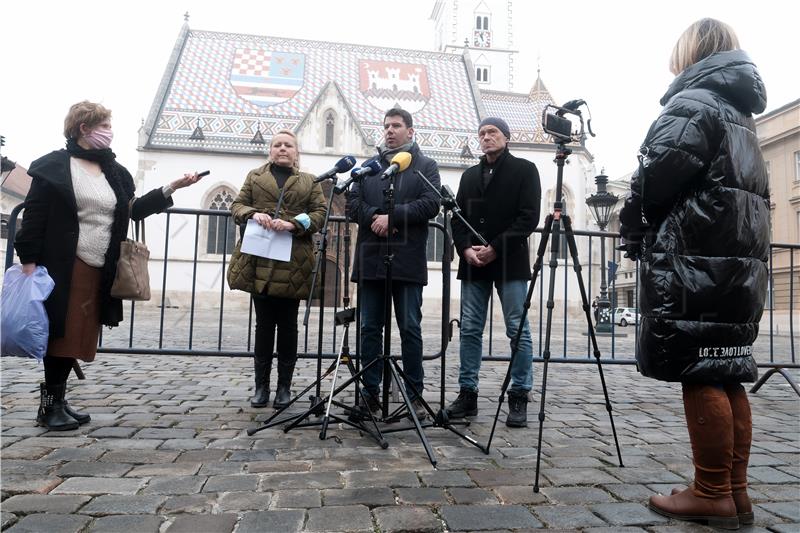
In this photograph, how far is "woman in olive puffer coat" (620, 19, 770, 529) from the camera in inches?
95.7

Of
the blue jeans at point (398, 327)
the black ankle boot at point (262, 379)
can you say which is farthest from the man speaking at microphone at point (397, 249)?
the black ankle boot at point (262, 379)

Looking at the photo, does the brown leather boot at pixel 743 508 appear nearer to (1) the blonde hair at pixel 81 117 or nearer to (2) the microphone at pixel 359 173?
(2) the microphone at pixel 359 173

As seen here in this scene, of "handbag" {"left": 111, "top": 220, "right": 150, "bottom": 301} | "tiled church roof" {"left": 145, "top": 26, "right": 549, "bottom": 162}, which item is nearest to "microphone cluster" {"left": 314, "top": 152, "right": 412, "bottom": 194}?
"handbag" {"left": 111, "top": 220, "right": 150, "bottom": 301}

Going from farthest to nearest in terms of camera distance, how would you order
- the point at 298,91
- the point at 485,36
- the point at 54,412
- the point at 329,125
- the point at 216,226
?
the point at 485,36
the point at 298,91
the point at 329,125
the point at 216,226
the point at 54,412

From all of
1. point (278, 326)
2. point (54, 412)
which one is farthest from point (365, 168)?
point (54, 412)

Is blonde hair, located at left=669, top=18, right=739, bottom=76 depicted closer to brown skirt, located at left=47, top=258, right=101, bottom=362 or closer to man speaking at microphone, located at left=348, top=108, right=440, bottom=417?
man speaking at microphone, located at left=348, top=108, right=440, bottom=417

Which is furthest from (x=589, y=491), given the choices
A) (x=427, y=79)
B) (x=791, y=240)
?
(x=791, y=240)

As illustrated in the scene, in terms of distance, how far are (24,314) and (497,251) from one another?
119 inches

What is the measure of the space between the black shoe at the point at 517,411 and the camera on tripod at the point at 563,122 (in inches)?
71.8

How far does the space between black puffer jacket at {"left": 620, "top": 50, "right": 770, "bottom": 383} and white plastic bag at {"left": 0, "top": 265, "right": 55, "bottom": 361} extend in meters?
3.34

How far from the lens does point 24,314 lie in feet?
11.4

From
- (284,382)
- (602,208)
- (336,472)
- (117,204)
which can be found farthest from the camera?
(602,208)

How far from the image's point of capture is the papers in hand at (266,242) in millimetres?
4277

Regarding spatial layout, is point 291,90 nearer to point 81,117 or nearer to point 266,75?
point 266,75
